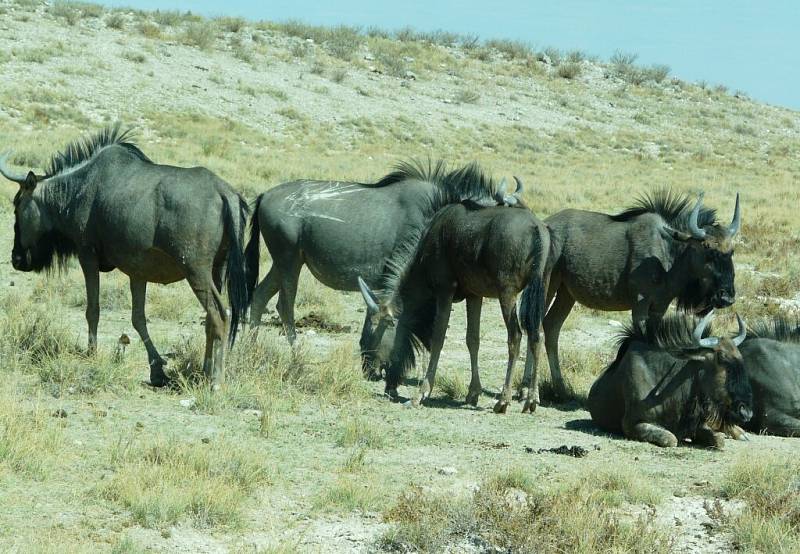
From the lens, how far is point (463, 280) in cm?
1023

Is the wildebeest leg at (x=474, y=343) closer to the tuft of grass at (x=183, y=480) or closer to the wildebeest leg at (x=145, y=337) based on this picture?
the wildebeest leg at (x=145, y=337)

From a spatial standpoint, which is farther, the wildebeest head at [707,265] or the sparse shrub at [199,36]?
the sparse shrub at [199,36]

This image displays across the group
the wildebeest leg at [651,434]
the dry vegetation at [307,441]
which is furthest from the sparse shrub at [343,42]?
the wildebeest leg at [651,434]

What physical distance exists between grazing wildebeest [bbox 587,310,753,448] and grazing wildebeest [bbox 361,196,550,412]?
1.16 metres

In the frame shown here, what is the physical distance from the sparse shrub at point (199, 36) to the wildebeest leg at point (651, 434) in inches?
1472

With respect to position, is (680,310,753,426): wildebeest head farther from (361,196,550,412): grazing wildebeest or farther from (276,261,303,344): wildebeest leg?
(276,261,303,344): wildebeest leg

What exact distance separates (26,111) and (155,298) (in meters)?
17.3

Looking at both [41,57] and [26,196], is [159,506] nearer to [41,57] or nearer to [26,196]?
[26,196]

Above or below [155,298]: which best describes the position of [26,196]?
above

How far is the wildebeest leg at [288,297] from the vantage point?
11727 mm

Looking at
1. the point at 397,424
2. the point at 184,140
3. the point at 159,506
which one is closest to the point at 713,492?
the point at 397,424

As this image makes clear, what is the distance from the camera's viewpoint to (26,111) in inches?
1158

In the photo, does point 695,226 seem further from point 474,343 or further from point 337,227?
point 337,227

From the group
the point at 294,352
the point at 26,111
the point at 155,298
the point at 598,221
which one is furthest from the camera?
the point at 26,111
